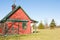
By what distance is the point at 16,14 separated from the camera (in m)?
33.7

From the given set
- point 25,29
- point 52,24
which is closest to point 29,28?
point 25,29

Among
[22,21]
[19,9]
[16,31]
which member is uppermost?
[19,9]

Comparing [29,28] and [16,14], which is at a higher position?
[16,14]

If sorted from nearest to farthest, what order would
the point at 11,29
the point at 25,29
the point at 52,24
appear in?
the point at 11,29
the point at 25,29
the point at 52,24

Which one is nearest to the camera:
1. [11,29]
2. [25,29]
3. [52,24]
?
[11,29]

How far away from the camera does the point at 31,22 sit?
119ft

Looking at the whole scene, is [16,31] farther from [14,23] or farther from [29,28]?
[29,28]

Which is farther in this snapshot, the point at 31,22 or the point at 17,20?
the point at 31,22

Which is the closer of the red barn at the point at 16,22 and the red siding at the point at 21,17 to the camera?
the red barn at the point at 16,22

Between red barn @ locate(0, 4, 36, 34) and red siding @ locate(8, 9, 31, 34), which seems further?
red siding @ locate(8, 9, 31, 34)

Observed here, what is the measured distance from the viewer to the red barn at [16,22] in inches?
1224

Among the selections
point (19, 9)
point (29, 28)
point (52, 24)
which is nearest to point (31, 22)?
point (29, 28)

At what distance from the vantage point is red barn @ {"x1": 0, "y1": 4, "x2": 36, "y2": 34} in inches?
1224

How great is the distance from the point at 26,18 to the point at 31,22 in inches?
76.9
